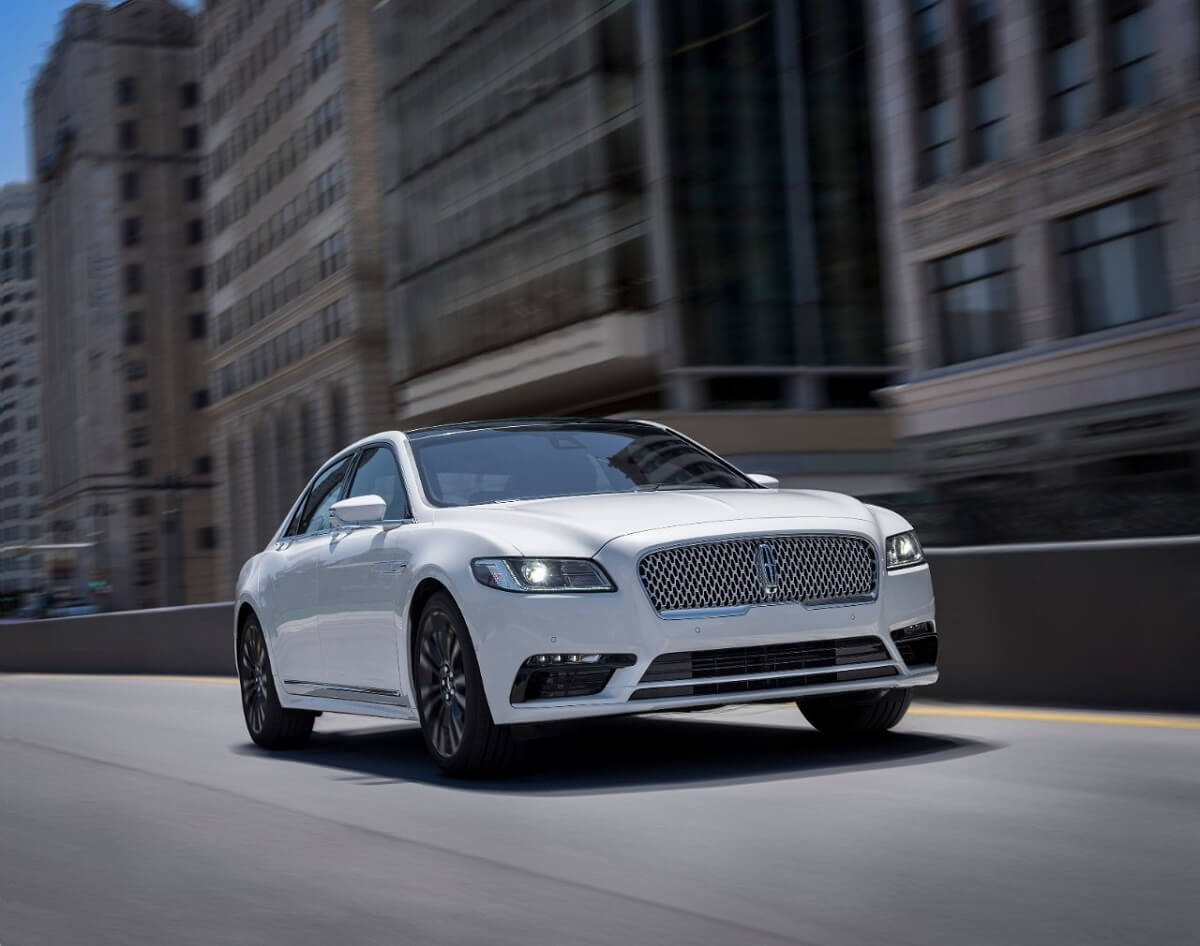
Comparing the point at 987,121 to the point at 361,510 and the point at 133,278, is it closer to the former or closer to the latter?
the point at 361,510

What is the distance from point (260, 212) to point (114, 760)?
69698 millimetres

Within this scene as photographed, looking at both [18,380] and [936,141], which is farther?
[18,380]

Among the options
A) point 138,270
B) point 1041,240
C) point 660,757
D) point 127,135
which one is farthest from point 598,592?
point 127,135

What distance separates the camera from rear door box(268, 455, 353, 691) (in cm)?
940

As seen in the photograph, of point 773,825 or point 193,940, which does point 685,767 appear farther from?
point 193,940

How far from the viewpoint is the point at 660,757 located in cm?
827

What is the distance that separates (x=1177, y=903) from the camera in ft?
14.9

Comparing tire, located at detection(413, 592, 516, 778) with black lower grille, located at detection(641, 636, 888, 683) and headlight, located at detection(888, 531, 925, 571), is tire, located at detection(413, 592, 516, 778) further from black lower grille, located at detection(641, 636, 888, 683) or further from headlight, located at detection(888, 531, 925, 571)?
headlight, located at detection(888, 531, 925, 571)

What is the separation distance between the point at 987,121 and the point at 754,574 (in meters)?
29.5

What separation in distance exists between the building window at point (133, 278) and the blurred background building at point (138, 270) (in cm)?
8

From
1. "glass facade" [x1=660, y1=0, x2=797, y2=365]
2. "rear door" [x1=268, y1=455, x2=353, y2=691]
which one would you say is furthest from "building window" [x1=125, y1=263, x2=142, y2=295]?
"rear door" [x1=268, y1=455, x2=353, y2=691]

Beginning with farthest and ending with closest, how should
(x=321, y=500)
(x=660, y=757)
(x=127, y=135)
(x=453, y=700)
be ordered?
(x=127, y=135)
(x=321, y=500)
(x=660, y=757)
(x=453, y=700)

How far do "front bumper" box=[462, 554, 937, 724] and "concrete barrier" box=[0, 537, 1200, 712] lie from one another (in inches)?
92.3

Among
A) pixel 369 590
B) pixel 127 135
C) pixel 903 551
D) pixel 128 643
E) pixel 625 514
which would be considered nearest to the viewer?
pixel 625 514
